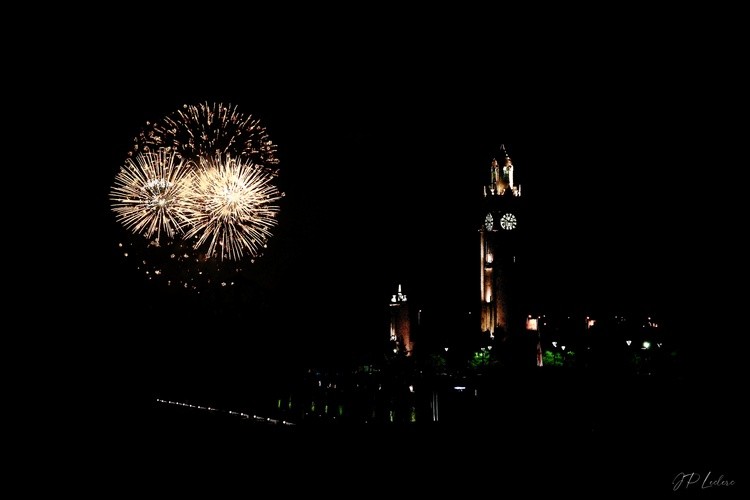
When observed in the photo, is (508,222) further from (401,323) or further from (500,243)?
(401,323)

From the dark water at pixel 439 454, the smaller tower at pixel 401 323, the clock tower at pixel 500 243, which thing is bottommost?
the dark water at pixel 439 454

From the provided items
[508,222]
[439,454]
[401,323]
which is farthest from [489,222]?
[439,454]

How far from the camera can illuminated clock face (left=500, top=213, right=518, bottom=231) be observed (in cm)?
7144

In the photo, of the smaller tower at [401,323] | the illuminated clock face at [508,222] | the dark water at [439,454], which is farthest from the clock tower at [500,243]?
the dark water at [439,454]

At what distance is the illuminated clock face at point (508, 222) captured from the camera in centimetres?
7144

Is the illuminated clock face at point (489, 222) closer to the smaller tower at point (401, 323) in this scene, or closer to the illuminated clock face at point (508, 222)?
the illuminated clock face at point (508, 222)

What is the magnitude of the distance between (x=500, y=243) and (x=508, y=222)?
6.90 feet

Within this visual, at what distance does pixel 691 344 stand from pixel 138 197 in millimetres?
16476

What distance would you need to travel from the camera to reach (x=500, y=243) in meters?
71.3

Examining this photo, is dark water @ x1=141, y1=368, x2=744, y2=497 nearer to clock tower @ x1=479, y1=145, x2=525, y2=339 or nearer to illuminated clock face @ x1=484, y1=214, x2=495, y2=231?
clock tower @ x1=479, y1=145, x2=525, y2=339

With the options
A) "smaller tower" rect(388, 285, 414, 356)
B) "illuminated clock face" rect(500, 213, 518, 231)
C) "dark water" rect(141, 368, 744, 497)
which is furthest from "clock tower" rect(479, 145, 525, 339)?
"dark water" rect(141, 368, 744, 497)

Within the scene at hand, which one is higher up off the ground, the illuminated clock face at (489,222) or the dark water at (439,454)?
the illuminated clock face at (489,222)

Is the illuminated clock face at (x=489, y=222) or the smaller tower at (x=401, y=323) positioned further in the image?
the illuminated clock face at (x=489, y=222)

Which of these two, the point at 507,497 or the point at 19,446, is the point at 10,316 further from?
the point at 507,497
